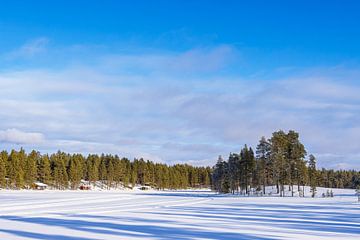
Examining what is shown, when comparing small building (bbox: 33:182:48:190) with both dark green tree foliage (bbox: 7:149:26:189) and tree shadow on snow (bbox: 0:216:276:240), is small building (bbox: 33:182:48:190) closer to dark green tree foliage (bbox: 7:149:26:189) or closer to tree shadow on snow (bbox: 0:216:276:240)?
dark green tree foliage (bbox: 7:149:26:189)

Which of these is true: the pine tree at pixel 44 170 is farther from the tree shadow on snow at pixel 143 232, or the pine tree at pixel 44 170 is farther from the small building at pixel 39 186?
the tree shadow on snow at pixel 143 232

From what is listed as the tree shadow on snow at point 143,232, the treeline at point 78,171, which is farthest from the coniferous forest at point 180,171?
the tree shadow on snow at point 143,232

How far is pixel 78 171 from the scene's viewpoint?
14525cm

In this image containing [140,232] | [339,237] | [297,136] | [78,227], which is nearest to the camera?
[339,237]

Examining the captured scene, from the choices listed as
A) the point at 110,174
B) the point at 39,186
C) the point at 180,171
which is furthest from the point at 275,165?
the point at 180,171

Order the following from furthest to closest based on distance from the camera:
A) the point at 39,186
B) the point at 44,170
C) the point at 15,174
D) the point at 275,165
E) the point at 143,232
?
1. the point at 44,170
2. the point at 39,186
3. the point at 15,174
4. the point at 275,165
5. the point at 143,232

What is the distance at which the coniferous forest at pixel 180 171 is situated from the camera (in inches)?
3000

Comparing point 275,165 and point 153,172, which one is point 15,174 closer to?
point 153,172

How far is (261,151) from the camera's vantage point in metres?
81.1

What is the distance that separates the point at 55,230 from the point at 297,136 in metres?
66.6

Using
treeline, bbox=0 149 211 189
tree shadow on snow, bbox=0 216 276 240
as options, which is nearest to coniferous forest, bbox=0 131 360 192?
treeline, bbox=0 149 211 189

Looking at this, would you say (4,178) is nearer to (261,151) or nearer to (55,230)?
(261,151)

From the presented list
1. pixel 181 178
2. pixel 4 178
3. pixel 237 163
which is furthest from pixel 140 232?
pixel 181 178

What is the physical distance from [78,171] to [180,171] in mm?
64523
